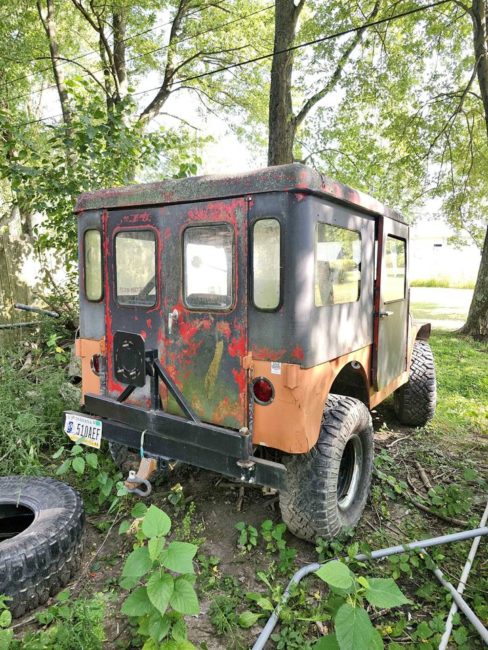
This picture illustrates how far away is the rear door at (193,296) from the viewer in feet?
9.31

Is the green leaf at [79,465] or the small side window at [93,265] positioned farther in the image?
the small side window at [93,265]

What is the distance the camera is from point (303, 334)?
8.67 feet

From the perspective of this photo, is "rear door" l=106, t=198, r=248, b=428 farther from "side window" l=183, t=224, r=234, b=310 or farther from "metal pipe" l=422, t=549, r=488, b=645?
"metal pipe" l=422, t=549, r=488, b=645

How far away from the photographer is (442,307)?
17.9m

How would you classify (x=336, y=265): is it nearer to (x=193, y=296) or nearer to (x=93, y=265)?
(x=193, y=296)

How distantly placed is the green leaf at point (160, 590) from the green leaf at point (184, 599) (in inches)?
1.2

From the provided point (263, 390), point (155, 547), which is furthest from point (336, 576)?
point (263, 390)

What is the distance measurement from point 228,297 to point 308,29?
35.1 ft

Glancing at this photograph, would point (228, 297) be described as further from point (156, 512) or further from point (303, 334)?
point (156, 512)

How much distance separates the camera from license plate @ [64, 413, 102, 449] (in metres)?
3.31

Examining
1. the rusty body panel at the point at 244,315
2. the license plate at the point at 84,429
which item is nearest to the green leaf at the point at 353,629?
the rusty body panel at the point at 244,315

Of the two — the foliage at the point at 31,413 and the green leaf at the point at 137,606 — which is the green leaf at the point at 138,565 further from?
the foliage at the point at 31,413

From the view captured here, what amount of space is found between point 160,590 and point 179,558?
14 centimetres

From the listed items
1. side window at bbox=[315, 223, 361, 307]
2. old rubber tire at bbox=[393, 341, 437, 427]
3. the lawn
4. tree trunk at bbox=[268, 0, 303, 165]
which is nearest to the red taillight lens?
side window at bbox=[315, 223, 361, 307]
